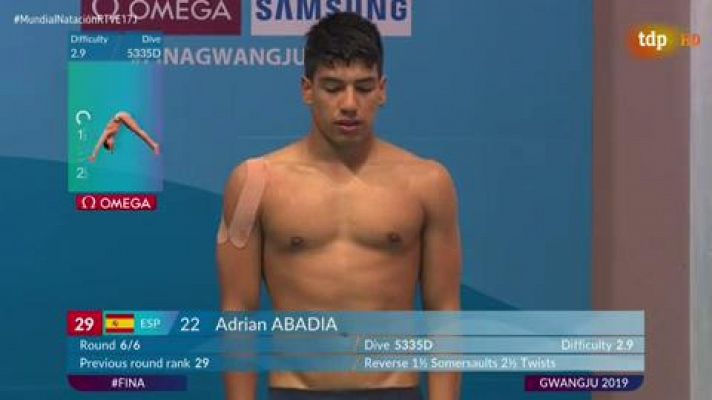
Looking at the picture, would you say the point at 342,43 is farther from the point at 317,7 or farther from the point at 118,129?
the point at 118,129

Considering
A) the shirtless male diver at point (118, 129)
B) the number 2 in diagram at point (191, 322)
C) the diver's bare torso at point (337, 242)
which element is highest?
the shirtless male diver at point (118, 129)

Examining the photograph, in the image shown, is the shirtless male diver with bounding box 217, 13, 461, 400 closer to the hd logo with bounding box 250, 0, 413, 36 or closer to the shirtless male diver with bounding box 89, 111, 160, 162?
the hd logo with bounding box 250, 0, 413, 36

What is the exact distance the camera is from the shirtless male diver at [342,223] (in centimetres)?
324

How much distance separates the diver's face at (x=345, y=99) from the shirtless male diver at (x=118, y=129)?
0.39 metres

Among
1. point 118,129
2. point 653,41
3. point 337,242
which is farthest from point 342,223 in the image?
point 653,41

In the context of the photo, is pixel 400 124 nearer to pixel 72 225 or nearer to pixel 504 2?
pixel 504 2

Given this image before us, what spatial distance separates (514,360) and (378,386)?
335 millimetres

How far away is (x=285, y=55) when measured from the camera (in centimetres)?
328

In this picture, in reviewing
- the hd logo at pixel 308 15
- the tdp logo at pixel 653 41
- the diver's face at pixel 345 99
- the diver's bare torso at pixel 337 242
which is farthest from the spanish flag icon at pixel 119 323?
the tdp logo at pixel 653 41

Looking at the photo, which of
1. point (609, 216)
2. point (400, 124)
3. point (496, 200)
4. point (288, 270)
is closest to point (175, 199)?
point (288, 270)

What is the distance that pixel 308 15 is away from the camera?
327cm
